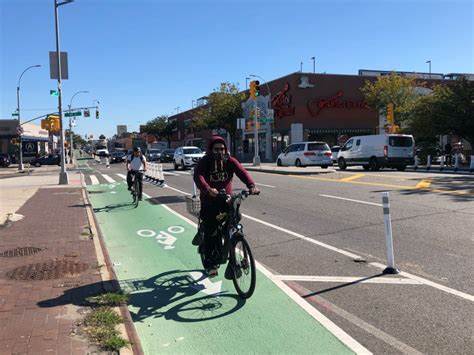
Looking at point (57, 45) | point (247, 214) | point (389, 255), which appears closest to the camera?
point (389, 255)

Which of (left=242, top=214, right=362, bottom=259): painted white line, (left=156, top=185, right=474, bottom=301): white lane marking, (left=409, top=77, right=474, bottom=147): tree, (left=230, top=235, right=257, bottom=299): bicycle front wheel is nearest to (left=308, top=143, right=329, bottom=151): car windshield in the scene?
(left=409, top=77, right=474, bottom=147): tree

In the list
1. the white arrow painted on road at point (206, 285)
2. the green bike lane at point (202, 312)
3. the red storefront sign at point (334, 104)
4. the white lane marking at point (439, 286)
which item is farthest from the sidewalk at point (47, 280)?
the red storefront sign at point (334, 104)

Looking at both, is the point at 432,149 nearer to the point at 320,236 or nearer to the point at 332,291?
the point at 320,236

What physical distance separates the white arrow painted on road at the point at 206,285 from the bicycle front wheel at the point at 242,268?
43cm

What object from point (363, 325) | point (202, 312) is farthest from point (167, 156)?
point (363, 325)

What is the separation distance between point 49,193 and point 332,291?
15210 millimetres

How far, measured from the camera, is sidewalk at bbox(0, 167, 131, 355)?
14.4 ft

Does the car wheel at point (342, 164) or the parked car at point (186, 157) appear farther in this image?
the parked car at point (186, 157)

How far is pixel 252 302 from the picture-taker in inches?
222

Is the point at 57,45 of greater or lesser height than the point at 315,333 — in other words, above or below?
above

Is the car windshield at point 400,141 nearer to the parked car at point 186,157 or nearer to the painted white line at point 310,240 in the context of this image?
the parked car at point 186,157

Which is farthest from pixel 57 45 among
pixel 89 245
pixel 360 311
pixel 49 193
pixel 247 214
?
pixel 360 311

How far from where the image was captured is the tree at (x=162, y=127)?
106637 mm

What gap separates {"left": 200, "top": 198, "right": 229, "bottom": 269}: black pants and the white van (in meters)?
23.4
